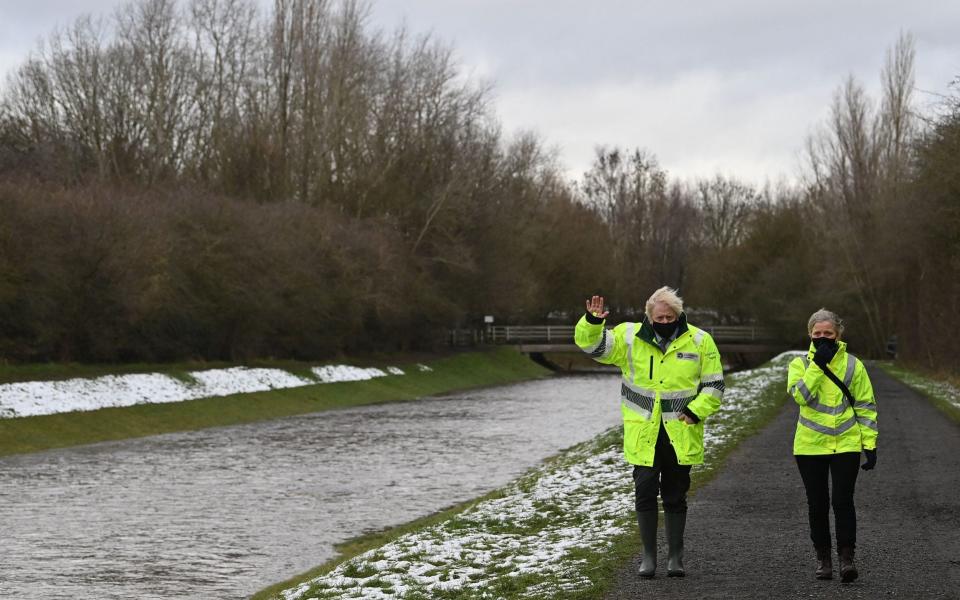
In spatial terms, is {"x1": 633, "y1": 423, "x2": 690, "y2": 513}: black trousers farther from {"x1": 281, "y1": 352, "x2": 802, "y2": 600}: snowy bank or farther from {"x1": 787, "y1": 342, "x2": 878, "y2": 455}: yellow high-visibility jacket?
{"x1": 787, "y1": 342, "x2": 878, "y2": 455}: yellow high-visibility jacket

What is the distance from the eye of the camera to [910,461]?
62.3 ft

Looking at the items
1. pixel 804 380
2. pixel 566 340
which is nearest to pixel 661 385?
pixel 804 380

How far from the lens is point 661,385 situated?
384 inches

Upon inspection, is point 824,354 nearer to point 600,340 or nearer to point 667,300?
point 667,300

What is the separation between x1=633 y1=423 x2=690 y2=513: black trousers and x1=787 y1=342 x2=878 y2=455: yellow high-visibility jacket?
897mm

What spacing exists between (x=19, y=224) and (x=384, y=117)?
117 feet

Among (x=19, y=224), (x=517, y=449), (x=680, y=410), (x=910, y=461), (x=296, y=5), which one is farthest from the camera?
(x=296, y=5)

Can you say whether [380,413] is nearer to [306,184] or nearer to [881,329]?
[306,184]

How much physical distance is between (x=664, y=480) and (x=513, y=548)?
2826 millimetres

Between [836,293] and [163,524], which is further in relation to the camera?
[836,293]

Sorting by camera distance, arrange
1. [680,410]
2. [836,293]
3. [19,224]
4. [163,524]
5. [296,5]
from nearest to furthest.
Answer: [680,410] → [163,524] → [19,224] → [296,5] → [836,293]

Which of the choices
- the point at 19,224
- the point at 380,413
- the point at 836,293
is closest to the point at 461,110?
the point at 836,293

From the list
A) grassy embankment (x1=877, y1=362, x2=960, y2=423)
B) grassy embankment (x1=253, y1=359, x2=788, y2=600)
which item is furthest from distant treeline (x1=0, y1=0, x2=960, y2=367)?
grassy embankment (x1=253, y1=359, x2=788, y2=600)

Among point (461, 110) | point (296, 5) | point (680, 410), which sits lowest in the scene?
point (680, 410)
